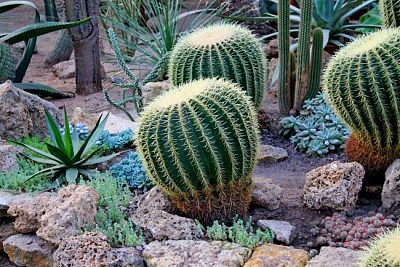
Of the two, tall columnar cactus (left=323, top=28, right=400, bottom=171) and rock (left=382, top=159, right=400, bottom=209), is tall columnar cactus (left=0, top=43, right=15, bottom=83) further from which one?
rock (left=382, top=159, right=400, bottom=209)

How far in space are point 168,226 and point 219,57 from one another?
1.47m

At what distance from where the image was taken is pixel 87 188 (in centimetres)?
342

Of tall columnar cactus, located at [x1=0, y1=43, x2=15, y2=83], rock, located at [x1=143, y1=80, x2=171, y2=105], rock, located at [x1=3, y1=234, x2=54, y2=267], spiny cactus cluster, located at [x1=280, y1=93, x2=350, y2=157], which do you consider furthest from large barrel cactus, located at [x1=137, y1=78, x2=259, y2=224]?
tall columnar cactus, located at [x1=0, y1=43, x2=15, y2=83]

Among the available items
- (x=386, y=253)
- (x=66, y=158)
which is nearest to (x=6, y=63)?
Answer: (x=66, y=158)

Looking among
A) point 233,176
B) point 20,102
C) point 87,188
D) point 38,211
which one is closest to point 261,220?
point 233,176

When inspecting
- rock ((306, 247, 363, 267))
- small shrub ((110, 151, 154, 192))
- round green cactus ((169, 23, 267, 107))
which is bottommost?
small shrub ((110, 151, 154, 192))

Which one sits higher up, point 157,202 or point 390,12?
point 390,12

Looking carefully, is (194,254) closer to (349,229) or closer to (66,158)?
(349,229)

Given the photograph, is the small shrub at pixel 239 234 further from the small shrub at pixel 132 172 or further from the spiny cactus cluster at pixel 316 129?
the spiny cactus cluster at pixel 316 129

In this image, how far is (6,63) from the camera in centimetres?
644

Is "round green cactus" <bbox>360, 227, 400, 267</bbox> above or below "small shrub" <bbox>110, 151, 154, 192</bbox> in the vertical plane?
→ above

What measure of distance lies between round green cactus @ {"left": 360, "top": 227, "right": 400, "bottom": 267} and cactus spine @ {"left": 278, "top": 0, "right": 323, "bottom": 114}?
2533 mm

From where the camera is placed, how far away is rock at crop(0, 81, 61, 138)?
14.7ft

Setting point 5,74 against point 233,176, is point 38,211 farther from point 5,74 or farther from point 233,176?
point 5,74
